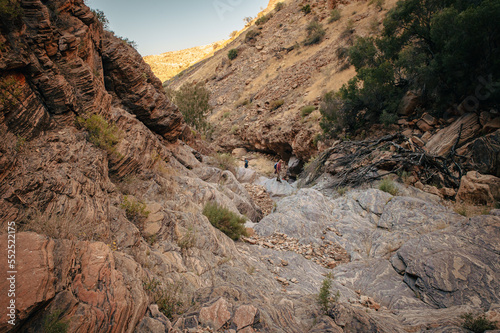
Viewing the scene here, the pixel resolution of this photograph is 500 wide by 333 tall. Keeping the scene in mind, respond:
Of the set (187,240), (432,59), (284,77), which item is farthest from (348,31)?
(187,240)

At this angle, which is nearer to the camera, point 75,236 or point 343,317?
point 75,236

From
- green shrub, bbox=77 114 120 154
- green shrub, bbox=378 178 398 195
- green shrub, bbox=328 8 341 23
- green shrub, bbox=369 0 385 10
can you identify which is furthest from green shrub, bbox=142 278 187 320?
green shrub, bbox=328 8 341 23

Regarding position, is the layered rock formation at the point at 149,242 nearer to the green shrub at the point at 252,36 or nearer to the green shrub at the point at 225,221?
the green shrub at the point at 225,221

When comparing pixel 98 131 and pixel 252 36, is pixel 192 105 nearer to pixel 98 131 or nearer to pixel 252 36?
pixel 98 131

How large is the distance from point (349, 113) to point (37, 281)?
48.8ft

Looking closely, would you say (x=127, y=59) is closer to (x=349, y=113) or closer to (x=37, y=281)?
(x=37, y=281)

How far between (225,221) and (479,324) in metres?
4.98

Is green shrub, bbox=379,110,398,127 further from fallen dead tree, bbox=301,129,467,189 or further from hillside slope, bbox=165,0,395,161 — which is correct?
hillside slope, bbox=165,0,395,161

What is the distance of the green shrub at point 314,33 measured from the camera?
87.4ft

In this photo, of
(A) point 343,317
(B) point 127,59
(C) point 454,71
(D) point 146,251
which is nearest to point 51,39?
(B) point 127,59

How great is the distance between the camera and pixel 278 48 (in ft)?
101

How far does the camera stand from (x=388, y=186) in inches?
341

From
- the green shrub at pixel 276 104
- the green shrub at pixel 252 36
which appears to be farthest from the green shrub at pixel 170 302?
the green shrub at pixel 252 36

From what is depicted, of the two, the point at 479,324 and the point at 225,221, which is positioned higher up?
the point at 225,221
